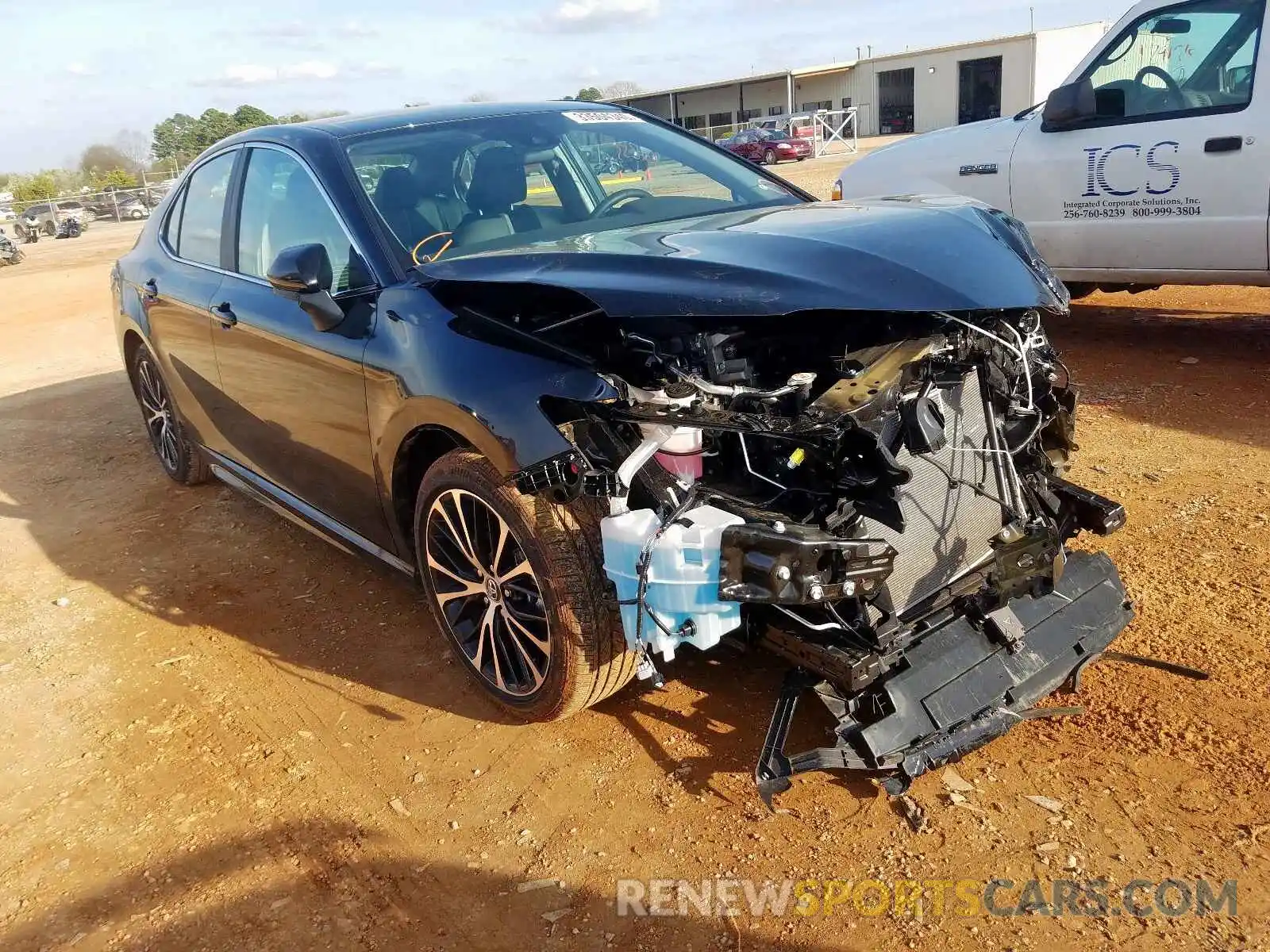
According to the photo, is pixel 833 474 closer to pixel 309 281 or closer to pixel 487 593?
pixel 487 593

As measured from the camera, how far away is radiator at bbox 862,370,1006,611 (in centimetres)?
280

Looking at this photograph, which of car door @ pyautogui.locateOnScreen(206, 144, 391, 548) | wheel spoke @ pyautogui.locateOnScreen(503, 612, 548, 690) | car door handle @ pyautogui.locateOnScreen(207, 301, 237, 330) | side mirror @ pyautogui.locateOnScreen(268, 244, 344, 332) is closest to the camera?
wheel spoke @ pyautogui.locateOnScreen(503, 612, 548, 690)

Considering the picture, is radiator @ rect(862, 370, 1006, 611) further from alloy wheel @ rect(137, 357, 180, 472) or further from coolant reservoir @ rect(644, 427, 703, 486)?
alloy wheel @ rect(137, 357, 180, 472)

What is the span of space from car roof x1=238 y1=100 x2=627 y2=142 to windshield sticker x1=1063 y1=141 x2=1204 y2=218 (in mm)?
3600

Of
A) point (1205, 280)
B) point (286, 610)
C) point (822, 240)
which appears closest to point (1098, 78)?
point (1205, 280)

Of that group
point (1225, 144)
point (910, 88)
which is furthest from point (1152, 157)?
point (910, 88)

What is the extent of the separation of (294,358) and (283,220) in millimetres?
606

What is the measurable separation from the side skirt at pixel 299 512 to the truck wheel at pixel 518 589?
1.11 feet

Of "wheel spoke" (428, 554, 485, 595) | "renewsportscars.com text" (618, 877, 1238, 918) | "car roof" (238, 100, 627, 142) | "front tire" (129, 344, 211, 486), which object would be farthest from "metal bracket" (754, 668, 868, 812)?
"front tire" (129, 344, 211, 486)

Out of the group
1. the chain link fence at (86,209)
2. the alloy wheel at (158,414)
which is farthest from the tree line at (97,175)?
the alloy wheel at (158,414)

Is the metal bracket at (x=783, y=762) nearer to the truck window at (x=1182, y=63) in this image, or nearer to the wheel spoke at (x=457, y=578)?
the wheel spoke at (x=457, y=578)

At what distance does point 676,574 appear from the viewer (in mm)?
2521

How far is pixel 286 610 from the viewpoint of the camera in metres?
4.31

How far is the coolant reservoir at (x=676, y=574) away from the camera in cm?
250
